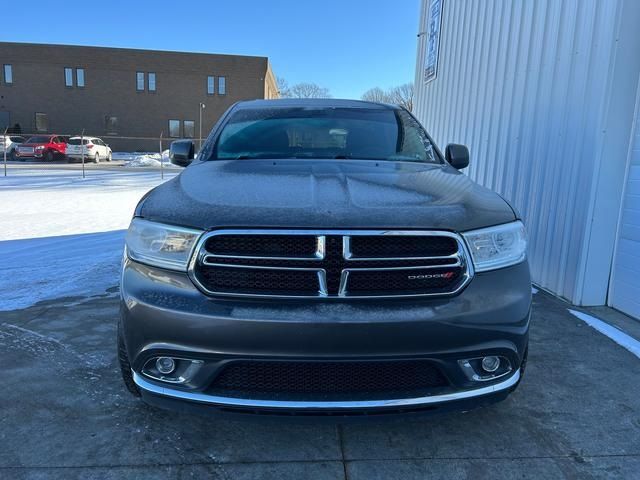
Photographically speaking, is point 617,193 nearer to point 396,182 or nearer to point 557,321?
point 557,321

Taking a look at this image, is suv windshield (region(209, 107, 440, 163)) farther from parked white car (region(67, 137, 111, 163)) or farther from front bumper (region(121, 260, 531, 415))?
parked white car (region(67, 137, 111, 163))

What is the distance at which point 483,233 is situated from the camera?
2201 millimetres

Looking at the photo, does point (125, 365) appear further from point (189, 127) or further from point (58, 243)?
point (189, 127)

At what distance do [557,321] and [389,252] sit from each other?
9.15 feet

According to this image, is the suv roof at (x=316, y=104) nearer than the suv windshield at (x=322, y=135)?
No

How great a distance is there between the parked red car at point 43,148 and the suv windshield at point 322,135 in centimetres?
2915

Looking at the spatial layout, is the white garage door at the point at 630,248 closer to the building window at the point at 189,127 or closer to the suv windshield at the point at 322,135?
the suv windshield at the point at 322,135

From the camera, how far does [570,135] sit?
478 cm

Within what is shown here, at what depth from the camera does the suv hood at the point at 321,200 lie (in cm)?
208

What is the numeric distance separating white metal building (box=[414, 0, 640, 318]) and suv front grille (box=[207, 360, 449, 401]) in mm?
3164

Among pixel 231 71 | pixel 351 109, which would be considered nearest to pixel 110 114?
pixel 231 71

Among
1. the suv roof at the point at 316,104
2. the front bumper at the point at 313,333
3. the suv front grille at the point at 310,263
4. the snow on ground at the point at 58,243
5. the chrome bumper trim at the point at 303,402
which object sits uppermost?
the suv roof at the point at 316,104

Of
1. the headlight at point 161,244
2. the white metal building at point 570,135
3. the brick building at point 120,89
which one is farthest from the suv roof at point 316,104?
the brick building at point 120,89

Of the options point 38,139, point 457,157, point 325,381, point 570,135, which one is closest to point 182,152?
point 457,157
